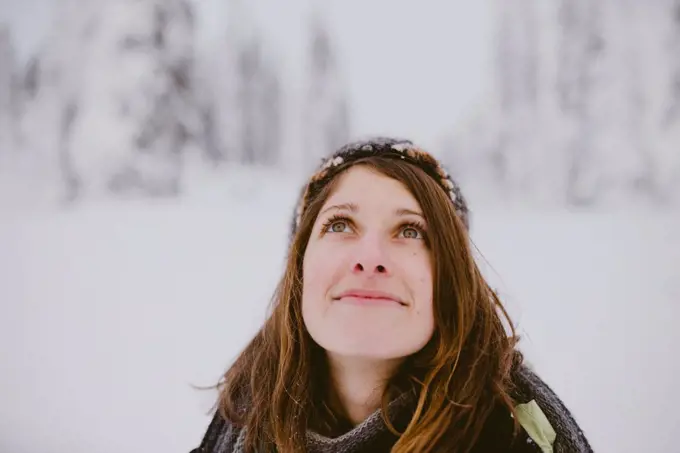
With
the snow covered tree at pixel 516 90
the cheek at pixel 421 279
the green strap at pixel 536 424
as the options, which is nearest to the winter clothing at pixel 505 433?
the green strap at pixel 536 424

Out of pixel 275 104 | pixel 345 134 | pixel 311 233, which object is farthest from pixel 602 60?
pixel 311 233

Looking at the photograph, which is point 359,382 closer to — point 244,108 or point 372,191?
point 372,191

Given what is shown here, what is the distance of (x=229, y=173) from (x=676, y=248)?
1.24 m

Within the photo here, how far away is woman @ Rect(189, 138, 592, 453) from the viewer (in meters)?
0.52

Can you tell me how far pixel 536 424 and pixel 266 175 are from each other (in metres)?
1.07

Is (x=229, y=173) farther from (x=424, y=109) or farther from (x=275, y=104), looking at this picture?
(x=424, y=109)

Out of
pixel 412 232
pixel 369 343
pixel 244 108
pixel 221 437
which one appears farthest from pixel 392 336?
pixel 244 108

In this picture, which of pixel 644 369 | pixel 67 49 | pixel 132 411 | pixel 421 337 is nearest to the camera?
pixel 421 337

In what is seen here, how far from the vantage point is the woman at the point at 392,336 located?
521mm

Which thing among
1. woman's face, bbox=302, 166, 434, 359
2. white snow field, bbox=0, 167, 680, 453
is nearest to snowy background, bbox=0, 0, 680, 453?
white snow field, bbox=0, 167, 680, 453

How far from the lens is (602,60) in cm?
125

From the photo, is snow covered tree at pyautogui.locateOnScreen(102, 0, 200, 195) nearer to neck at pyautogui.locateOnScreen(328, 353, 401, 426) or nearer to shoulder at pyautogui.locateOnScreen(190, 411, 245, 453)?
shoulder at pyautogui.locateOnScreen(190, 411, 245, 453)

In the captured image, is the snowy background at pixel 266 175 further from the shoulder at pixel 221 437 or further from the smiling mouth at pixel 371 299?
the smiling mouth at pixel 371 299

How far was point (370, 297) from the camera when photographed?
51cm
